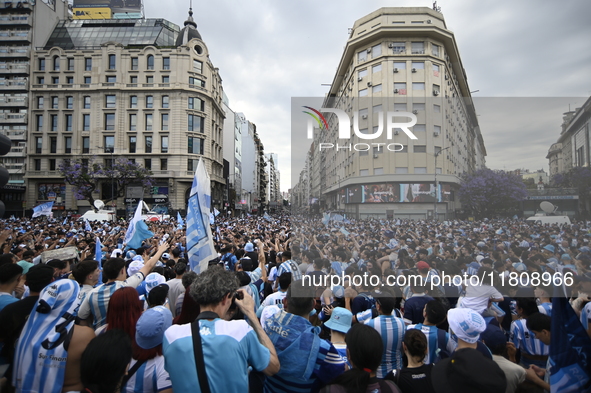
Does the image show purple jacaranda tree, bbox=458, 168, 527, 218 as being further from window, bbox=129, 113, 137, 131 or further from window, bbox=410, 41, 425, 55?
window, bbox=129, 113, 137, 131

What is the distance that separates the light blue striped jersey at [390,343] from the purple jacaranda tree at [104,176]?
41495 mm

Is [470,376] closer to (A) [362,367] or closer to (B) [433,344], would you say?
(A) [362,367]

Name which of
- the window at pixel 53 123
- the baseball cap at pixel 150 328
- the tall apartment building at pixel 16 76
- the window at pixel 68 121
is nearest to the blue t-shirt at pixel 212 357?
the baseball cap at pixel 150 328

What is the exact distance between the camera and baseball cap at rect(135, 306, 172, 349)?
7.30 ft

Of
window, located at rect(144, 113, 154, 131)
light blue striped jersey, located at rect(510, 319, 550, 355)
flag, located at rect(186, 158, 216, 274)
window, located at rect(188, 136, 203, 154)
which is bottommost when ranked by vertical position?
light blue striped jersey, located at rect(510, 319, 550, 355)

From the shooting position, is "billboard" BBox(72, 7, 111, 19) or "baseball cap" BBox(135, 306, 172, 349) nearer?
"baseball cap" BBox(135, 306, 172, 349)

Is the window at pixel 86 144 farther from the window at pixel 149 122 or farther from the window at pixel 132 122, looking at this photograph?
the window at pixel 149 122

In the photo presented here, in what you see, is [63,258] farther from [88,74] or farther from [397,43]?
[88,74]

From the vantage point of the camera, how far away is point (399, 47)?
24.8 ft

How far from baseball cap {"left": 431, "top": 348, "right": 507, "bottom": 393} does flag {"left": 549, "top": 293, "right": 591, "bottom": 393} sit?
1.90 ft

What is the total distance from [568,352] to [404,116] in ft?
13.1

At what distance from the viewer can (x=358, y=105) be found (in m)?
5.66

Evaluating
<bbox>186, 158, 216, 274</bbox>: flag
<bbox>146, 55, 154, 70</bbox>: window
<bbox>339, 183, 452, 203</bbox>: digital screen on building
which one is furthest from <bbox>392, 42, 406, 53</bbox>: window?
<bbox>146, 55, 154, 70</bbox>: window

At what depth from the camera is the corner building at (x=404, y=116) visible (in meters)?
5.40
